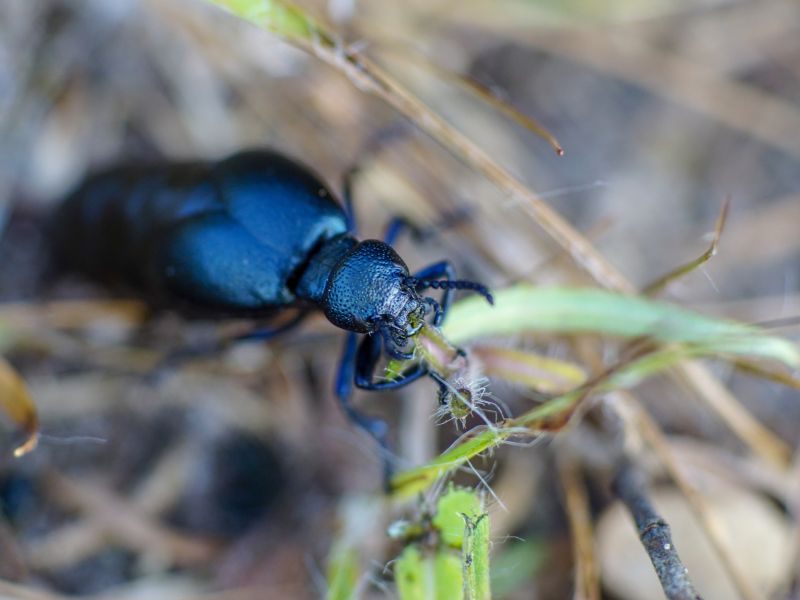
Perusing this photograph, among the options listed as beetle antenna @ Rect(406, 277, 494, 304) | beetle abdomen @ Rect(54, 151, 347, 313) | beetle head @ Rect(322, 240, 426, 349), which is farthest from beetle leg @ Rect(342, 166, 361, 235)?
beetle antenna @ Rect(406, 277, 494, 304)

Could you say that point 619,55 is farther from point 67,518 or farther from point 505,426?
point 67,518

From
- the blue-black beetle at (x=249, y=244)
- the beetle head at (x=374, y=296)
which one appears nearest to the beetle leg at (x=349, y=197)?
the blue-black beetle at (x=249, y=244)

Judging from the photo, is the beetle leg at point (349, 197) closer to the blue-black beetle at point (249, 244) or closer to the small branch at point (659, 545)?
the blue-black beetle at point (249, 244)

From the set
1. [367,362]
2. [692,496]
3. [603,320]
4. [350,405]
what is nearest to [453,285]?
[367,362]

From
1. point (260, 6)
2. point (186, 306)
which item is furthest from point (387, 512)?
point (260, 6)

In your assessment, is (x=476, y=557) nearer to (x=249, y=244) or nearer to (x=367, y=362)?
(x=367, y=362)

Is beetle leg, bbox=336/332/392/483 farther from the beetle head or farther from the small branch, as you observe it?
the small branch
